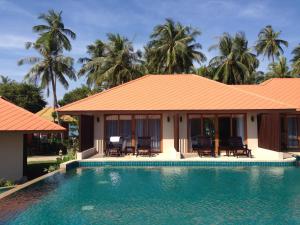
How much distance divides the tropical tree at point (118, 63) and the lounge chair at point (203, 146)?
1770 cm

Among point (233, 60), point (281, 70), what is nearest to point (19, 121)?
point (233, 60)

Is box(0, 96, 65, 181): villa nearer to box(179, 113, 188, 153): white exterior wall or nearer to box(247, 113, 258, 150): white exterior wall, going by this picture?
box(179, 113, 188, 153): white exterior wall

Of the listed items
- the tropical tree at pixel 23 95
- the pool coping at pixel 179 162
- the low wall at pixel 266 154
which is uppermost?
the tropical tree at pixel 23 95

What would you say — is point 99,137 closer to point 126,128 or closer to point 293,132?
point 126,128

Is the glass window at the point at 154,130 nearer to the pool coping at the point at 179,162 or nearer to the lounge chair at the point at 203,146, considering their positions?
the lounge chair at the point at 203,146

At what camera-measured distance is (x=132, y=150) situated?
1825 centimetres

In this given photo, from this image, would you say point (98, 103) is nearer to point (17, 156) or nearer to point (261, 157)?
point (17, 156)

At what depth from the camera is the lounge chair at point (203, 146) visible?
675 inches

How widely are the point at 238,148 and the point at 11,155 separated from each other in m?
11.5

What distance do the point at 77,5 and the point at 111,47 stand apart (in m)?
21.1

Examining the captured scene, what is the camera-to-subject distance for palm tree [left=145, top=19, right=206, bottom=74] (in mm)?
36447

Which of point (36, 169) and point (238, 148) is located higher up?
point (238, 148)

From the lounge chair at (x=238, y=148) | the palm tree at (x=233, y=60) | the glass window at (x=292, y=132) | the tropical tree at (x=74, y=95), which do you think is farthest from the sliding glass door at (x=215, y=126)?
the tropical tree at (x=74, y=95)

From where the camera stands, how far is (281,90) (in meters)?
22.6
